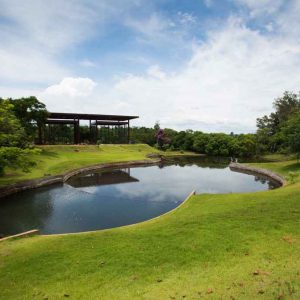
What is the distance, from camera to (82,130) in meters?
74.9

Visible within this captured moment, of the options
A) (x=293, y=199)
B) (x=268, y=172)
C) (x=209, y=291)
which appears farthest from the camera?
(x=268, y=172)

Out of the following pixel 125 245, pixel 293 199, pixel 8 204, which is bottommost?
pixel 8 204

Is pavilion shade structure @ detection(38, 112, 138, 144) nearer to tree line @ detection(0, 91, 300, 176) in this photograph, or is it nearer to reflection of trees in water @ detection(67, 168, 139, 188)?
tree line @ detection(0, 91, 300, 176)

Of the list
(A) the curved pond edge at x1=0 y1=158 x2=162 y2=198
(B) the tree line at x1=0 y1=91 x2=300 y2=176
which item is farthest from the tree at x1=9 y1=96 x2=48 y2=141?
(A) the curved pond edge at x1=0 y1=158 x2=162 y2=198

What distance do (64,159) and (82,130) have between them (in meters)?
33.1

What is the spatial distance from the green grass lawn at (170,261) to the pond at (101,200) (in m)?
5.32

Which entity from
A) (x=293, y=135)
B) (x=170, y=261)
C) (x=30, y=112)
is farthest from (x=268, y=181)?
(x=30, y=112)

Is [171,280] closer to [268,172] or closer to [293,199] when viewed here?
[293,199]

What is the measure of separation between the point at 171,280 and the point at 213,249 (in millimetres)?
2330

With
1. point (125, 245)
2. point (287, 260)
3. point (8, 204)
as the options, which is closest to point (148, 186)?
point (8, 204)

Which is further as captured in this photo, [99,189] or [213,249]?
[99,189]

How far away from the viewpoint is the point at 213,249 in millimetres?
9352

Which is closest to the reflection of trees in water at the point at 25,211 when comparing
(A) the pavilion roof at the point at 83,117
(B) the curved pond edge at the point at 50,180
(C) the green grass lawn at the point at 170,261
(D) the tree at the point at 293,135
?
(B) the curved pond edge at the point at 50,180

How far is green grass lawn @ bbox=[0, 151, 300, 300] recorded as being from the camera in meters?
6.98
